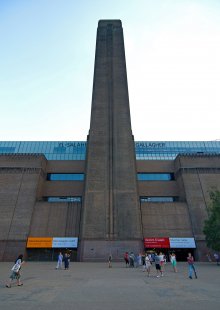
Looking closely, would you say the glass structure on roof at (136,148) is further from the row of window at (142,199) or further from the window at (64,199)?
the row of window at (142,199)

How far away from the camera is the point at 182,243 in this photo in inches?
1487

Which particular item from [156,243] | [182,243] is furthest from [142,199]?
[182,243]

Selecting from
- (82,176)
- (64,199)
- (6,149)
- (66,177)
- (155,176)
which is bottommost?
(64,199)

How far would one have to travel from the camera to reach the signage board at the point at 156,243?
1496 inches

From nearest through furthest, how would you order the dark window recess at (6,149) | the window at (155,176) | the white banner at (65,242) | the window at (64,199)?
the white banner at (65,242), the window at (64,199), the window at (155,176), the dark window recess at (6,149)

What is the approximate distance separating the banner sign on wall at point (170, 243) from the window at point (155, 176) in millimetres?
13826

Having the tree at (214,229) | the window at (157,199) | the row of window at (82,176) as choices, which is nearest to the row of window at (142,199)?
the window at (157,199)

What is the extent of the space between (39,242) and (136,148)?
120ft

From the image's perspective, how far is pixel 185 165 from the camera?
4738 cm

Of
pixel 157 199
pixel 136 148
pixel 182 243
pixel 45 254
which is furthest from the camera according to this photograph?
pixel 136 148

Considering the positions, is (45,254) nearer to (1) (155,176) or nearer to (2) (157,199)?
(2) (157,199)

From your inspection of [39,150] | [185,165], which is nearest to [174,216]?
[185,165]

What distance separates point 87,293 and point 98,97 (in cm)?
4470

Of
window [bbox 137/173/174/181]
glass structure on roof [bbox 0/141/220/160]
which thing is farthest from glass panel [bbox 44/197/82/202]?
glass structure on roof [bbox 0/141/220/160]
